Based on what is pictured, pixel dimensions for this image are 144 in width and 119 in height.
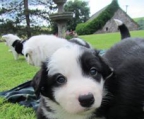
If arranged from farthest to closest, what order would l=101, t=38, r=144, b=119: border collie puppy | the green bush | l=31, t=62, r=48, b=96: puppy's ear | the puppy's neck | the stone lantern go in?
the green bush → the stone lantern → the puppy's neck → l=31, t=62, r=48, b=96: puppy's ear → l=101, t=38, r=144, b=119: border collie puppy

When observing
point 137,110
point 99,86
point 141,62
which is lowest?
point 137,110

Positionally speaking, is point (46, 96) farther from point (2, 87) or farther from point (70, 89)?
point (2, 87)

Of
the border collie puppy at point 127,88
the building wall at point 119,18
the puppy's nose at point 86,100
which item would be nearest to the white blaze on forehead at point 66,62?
the puppy's nose at point 86,100

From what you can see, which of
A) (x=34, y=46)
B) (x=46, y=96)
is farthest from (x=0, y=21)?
(x=46, y=96)

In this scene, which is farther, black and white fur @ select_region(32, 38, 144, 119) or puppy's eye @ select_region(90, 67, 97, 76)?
puppy's eye @ select_region(90, 67, 97, 76)

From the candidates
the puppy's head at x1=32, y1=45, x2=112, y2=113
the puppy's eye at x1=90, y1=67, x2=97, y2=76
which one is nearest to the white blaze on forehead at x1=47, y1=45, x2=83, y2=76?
the puppy's head at x1=32, y1=45, x2=112, y2=113

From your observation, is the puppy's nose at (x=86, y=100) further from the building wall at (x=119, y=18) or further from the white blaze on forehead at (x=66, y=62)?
the building wall at (x=119, y=18)

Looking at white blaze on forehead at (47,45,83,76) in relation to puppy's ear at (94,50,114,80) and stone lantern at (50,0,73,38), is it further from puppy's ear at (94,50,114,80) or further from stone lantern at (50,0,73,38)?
stone lantern at (50,0,73,38)
